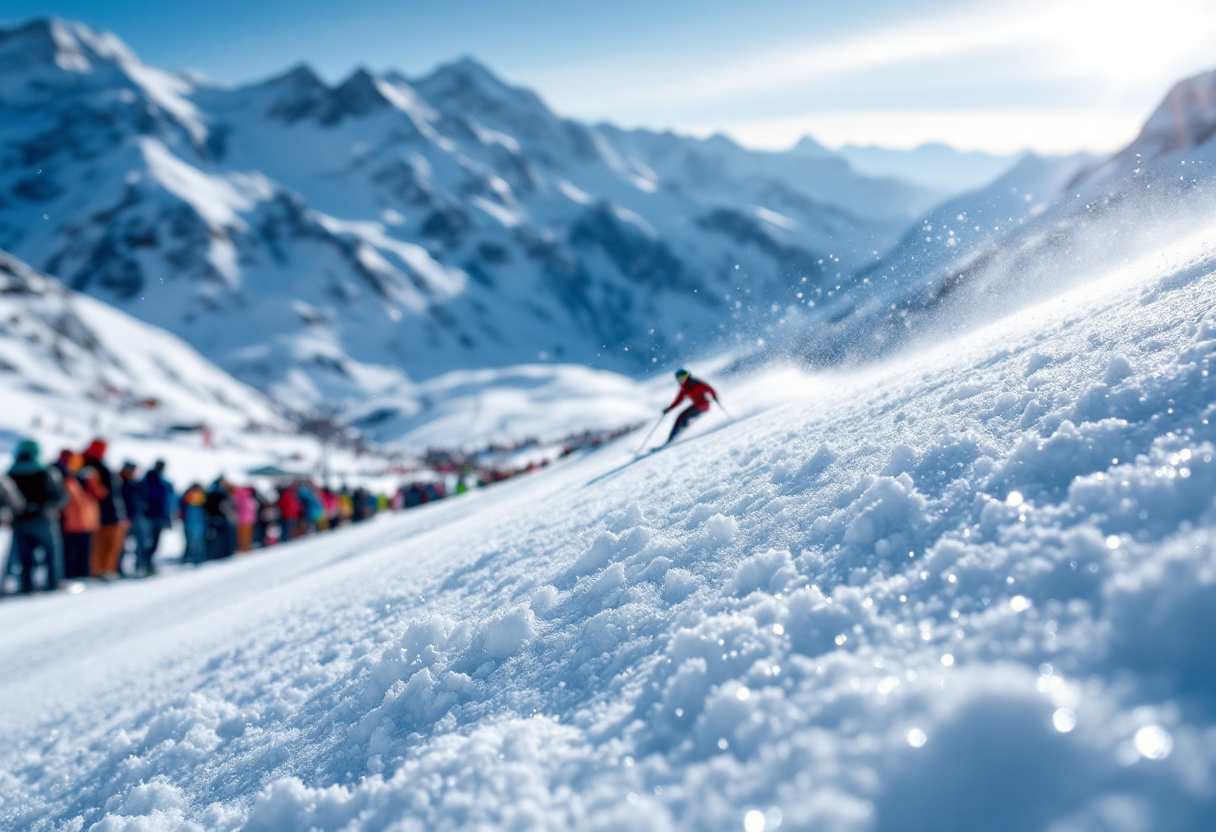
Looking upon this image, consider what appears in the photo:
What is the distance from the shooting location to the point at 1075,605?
207 centimetres

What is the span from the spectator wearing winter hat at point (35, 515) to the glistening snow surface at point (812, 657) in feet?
21.3

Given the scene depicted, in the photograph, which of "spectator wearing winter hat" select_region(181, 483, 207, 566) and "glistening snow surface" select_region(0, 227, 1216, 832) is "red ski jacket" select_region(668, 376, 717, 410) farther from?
"spectator wearing winter hat" select_region(181, 483, 207, 566)

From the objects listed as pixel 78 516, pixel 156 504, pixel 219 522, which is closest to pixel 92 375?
pixel 219 522

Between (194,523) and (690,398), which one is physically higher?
(690,398)

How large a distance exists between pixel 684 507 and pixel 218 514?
1426 centimetres

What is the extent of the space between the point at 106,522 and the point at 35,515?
2166 millimetres

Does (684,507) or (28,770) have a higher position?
(684,507)

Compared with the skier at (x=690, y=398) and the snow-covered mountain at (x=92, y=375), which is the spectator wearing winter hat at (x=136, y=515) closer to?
the skier at (x=690, y=398)

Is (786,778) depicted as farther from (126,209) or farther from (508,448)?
(126,209)

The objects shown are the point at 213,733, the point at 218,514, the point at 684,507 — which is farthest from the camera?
the point at 218,514

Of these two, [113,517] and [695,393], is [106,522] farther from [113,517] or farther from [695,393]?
[695,393]

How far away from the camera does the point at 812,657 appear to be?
2340 millimetres

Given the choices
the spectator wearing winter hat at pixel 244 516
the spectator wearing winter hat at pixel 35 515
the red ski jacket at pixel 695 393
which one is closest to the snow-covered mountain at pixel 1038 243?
the red ski jacket at pixel 695 393

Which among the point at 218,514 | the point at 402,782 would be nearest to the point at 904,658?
the point at 402,782
